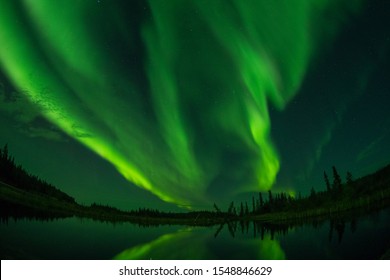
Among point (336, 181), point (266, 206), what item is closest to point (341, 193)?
point (336, 181)

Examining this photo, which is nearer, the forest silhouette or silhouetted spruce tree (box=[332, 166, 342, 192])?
the forest silhouette

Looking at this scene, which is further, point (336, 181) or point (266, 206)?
point (266, 206)

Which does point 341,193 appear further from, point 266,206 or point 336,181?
point 266,206

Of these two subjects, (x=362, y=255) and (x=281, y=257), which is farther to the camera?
(x=281, y=257)

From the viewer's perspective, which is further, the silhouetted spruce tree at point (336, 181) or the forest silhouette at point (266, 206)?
the silhouetted spruce tree at point (336, 181)

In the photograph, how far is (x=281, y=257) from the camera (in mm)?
16656
